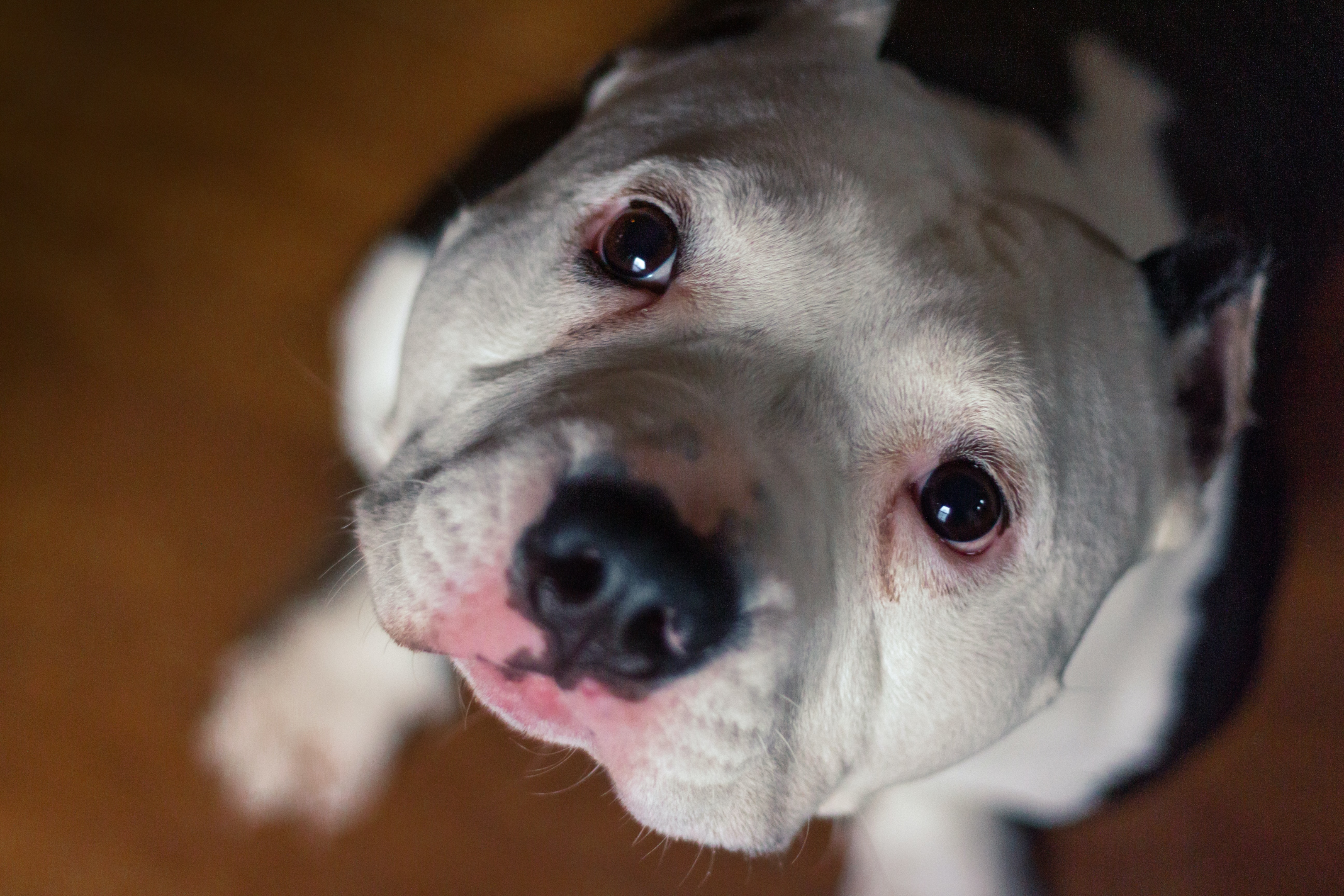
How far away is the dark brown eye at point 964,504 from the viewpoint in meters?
1.20

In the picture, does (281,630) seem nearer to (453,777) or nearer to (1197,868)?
(453,777)

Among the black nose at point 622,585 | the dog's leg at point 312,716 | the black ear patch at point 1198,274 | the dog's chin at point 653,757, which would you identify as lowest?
the dog's leg at point 312,716

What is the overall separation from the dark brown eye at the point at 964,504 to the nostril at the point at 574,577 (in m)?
0.46

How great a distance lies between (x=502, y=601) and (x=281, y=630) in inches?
57.8

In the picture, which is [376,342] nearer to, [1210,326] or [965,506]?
[965,506]

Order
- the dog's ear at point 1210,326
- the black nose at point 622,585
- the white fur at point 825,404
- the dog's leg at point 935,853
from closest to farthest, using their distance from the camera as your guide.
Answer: the black nose at point 622,585
the white fur at point 825,404
the dog's ear at point 1210,326
the dog's leg at point 935,853

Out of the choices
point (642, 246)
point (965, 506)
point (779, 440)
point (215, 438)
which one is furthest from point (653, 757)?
point (215, 438)

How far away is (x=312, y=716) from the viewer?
2.28m

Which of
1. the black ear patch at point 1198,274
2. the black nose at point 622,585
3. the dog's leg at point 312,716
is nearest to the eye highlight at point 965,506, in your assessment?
the black nose at point 622,585

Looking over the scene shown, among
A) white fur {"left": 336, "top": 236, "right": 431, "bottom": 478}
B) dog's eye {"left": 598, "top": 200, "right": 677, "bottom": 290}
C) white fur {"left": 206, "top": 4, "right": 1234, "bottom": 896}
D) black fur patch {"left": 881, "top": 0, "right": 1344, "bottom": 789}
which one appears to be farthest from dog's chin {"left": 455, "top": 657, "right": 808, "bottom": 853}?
black fur patch {"left": 881, "top": 0, "right": 1344, "bottom": 789}

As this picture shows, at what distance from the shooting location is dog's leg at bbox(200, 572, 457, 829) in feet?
7.18

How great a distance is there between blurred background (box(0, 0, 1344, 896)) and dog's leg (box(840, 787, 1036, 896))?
0.07 meters

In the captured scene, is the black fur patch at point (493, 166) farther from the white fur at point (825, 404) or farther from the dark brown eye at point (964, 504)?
the dark brown eye at point (964, 504)

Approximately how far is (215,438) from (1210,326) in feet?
6.88
